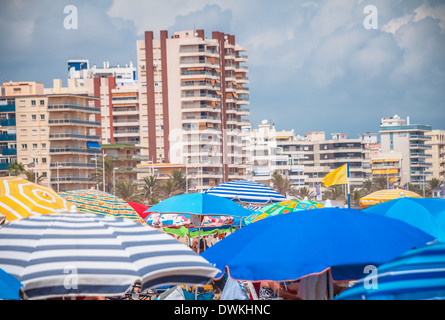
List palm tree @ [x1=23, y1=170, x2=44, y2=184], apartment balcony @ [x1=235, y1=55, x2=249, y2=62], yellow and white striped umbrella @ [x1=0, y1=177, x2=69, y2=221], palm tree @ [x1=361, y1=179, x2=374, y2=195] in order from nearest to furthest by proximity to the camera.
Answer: yellow and white striped umbrella @ [x1=0, y1=177, x2=69, y2=221], palm tree @ [x1=23, y1=170, x2=44, y2=184], apartment balcony @ [x1=235, y1=55, x2=249, y2=62], palm tree @ [x1=361, y1=179, x2=374, y2=195]

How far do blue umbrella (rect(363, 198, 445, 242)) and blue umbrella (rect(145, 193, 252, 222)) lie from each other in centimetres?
299

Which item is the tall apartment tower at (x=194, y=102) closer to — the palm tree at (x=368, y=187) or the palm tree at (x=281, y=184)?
the palm tree at (x=281, y=184)

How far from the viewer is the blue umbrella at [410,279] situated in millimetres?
4598

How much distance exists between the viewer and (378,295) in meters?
4.59

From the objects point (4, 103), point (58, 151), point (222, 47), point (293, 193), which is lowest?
point (293, 193)

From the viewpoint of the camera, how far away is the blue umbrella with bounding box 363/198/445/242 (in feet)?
27.1

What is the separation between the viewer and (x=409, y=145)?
12619cm

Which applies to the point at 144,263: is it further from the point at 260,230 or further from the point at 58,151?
the point at 58,151

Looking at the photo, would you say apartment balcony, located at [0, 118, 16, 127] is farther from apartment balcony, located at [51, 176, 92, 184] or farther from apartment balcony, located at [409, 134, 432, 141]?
apartment balcony, located at [409, 134, 432, 141]

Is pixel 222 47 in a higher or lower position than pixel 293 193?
higher

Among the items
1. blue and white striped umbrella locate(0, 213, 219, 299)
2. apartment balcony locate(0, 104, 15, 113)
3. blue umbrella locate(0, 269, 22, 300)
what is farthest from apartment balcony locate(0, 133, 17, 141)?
blue umbrella locate(0, 269, 22, 300)

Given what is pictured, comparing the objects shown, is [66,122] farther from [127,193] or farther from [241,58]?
[241,58]
